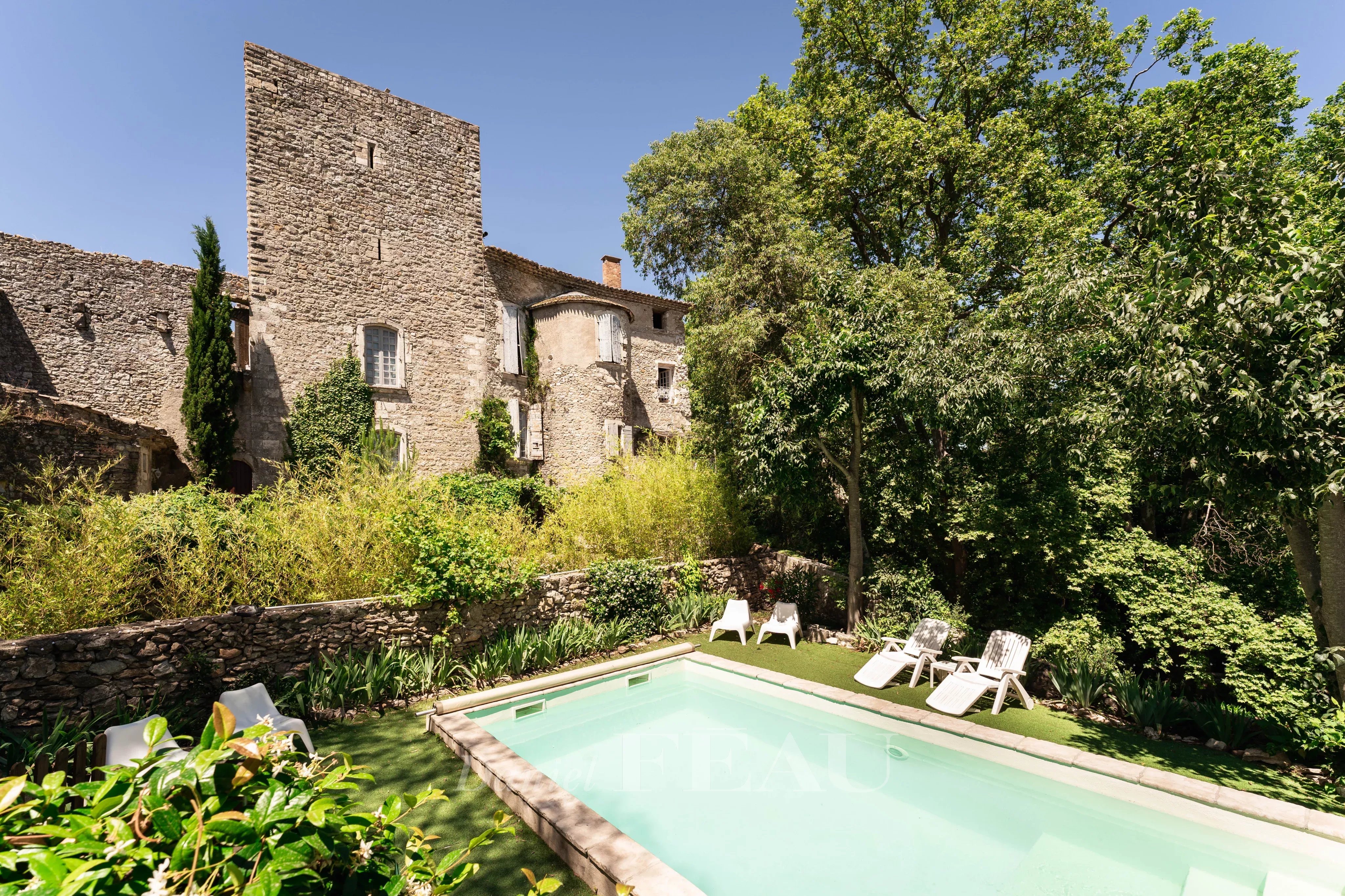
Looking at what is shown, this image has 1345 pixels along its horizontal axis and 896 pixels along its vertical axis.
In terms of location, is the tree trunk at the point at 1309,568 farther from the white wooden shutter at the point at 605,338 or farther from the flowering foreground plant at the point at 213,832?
the white wooden shutter at the point at 605,338

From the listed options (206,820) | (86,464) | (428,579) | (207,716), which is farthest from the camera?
(86,464)

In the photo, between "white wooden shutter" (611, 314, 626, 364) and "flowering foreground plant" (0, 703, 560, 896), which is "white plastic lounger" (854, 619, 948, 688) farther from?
"white wooden shutter" (611, 314, 626, 364)

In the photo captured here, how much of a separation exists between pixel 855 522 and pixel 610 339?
10.3m

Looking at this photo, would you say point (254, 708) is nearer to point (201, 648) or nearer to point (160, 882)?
point (201, 648)

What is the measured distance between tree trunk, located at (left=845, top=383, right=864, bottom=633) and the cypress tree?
42.7 feet

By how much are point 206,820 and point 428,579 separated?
618 cm

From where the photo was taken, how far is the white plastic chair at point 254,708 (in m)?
4.71

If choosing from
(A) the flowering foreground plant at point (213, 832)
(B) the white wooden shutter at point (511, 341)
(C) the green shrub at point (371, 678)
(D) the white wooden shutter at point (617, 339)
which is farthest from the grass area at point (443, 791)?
(D) the white wooden shutter at point (617, 339)

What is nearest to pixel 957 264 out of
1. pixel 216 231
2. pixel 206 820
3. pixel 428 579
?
pixel 428 579

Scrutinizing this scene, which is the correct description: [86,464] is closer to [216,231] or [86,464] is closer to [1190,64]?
[216,231]

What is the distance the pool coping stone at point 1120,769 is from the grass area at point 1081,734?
16 centimetres

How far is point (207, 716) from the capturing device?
6.18 m

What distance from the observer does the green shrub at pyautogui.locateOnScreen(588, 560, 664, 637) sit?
28.8 feet

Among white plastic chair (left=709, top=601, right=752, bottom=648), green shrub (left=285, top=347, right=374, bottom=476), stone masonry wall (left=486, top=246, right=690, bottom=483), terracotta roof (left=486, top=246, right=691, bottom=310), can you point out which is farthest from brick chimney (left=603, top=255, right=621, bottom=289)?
white plastic chair (left=709, top=601, right=752, bottom=648)
